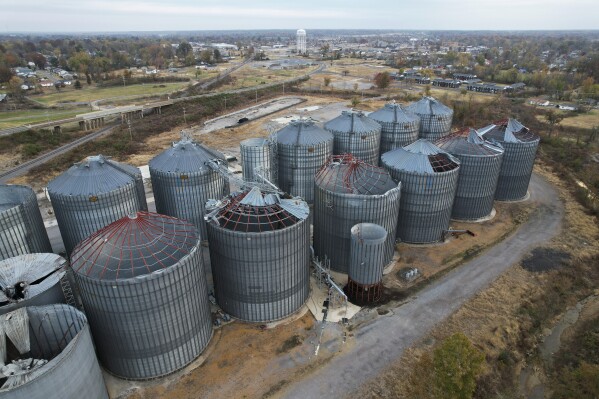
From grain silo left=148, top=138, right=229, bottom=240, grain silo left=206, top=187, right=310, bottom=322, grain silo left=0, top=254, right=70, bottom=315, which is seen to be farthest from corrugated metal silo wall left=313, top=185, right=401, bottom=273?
grain silo left=0, top=254, right=70, bottom=315

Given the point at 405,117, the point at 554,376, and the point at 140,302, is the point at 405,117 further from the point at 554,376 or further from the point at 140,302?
the point at 140,302

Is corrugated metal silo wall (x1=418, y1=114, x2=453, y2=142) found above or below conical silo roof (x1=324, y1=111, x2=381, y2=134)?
below

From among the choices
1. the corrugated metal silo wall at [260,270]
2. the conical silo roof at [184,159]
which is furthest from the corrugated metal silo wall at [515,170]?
the conical silo roof at [184,159]

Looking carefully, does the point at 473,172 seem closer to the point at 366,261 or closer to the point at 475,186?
the point at 475,186

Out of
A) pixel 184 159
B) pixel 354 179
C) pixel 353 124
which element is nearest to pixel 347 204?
pixel 354 179

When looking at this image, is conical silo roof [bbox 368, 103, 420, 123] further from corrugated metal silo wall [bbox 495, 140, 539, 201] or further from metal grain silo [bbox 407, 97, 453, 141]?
corrugated metal silo wall [bbox 495, 140, 539, 201]

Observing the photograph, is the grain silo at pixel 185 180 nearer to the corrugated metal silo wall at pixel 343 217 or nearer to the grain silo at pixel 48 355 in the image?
the corrugated metal silo wall at pixel 343 217
